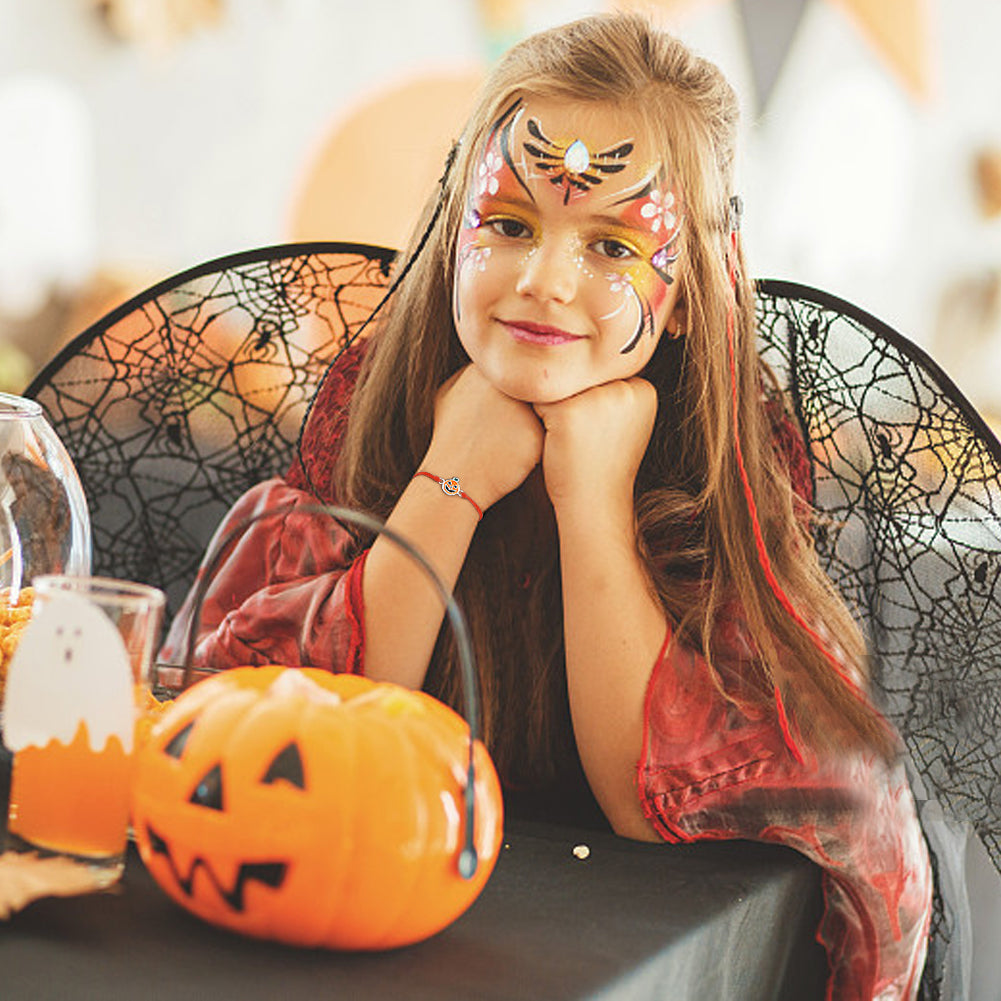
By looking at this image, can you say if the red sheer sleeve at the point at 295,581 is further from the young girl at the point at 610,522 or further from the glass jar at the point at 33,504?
the glass jar at the point at 33,504

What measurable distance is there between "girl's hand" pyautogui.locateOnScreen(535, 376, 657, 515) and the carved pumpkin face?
1.30 feet

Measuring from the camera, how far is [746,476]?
3.77ft

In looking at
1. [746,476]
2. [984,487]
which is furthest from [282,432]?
[984,487]

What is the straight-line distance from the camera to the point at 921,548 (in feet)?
3.94

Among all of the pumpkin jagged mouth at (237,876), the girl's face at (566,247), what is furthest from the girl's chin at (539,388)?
the pumpkin jagged mouth at (237,876)

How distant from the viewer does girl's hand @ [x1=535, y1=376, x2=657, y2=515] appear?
110 cm

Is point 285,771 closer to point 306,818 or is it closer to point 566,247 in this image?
point 306,818

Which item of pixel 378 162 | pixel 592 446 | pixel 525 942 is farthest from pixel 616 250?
pixel 378 162

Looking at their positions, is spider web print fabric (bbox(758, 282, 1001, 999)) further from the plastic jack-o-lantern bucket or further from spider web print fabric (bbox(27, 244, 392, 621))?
the plastic jack-o-lantern bucket

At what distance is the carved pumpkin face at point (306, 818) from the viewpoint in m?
0.68

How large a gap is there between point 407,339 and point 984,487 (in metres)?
0.49

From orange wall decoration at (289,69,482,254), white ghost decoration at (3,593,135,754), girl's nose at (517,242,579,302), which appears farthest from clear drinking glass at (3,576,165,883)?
orange wall decoration at (289,69,482,254)

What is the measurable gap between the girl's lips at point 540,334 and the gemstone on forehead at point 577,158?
4.4 inches

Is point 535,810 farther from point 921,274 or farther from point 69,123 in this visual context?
point 69,123
